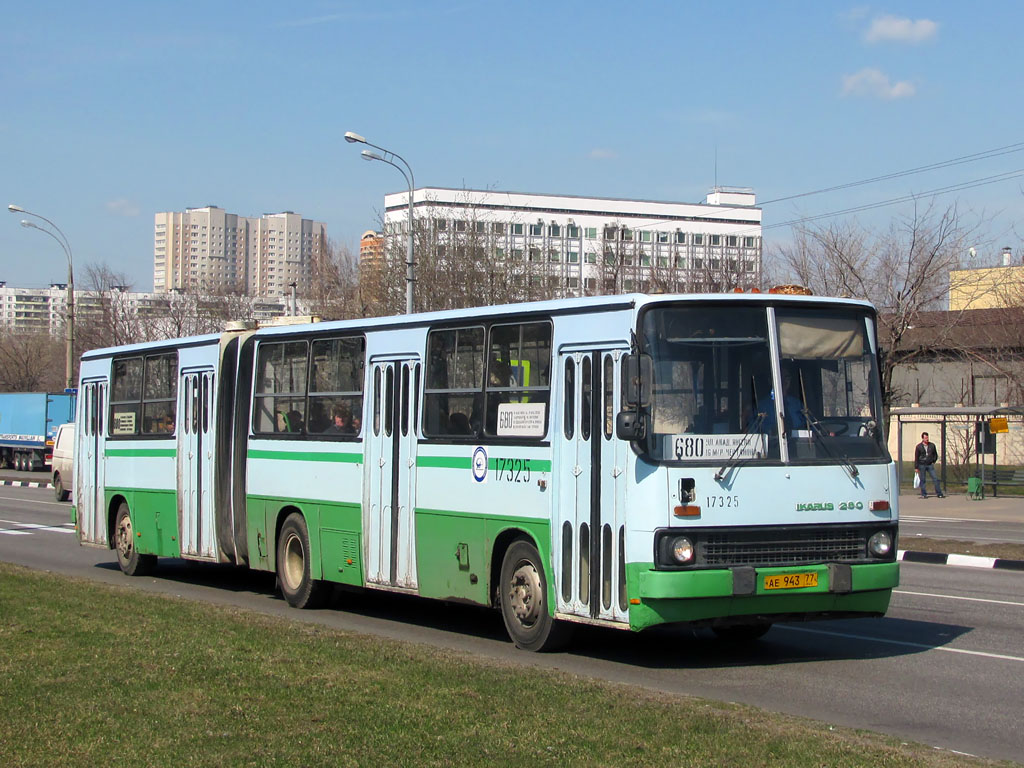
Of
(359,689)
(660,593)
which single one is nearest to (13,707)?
(359,689)

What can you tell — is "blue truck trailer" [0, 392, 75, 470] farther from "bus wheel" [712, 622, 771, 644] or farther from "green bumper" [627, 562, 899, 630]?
"green bumper" [627, 562, 899, 630]

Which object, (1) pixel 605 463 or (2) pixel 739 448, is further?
(1) pixel 605 463

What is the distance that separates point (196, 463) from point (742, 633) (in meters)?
7.57

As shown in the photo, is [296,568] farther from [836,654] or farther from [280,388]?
[836,654]

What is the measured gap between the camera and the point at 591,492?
1033 cm

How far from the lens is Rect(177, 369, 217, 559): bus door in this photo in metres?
16.1

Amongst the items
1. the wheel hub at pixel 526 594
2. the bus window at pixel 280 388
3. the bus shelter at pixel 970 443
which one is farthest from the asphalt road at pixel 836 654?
the bus shelter at pixel 970 443

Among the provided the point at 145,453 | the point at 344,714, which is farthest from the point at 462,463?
the point at 145,453

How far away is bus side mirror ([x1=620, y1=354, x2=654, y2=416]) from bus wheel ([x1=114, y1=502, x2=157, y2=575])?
33.3ft

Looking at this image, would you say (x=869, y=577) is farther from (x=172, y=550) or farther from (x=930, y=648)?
(x=172, y=550)

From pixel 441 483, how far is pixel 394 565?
1.15 meters

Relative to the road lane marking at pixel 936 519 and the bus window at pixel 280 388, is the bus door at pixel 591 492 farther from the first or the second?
the road lane marking at pixel 936 519

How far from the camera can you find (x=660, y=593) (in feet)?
31.4

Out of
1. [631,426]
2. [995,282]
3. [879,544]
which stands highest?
[995,282]
